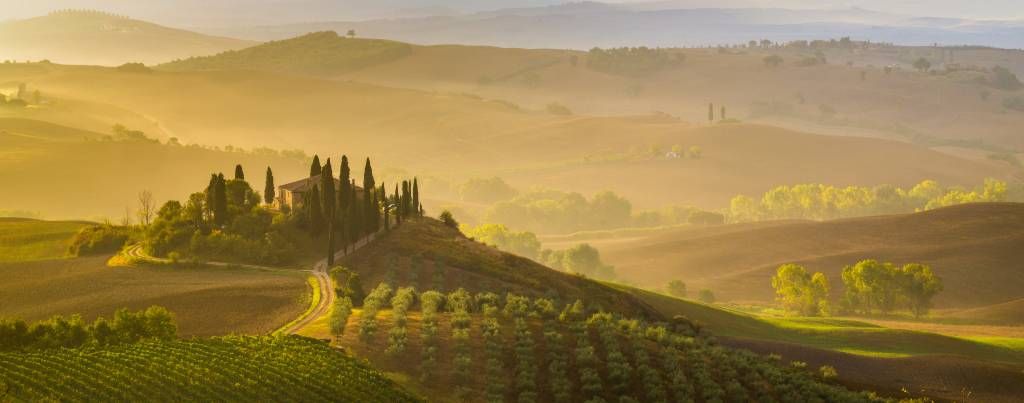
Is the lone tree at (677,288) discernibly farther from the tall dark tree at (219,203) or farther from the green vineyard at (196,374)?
the green vineyard at (196,374)

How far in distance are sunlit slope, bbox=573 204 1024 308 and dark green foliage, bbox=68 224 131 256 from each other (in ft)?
236

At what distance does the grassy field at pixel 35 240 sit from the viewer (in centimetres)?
8650

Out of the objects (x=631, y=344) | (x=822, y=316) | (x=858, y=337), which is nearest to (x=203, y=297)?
(x=631, y=344)

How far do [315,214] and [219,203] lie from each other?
276 inches

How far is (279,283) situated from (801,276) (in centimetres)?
6626

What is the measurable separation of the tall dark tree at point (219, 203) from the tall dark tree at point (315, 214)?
622cm

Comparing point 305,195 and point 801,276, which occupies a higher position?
point 305,195

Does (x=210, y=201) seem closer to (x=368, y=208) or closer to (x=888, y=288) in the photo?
(x=368, y=208)

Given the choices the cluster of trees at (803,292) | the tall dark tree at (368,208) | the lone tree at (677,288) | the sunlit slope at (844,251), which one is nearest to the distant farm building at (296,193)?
the tall dark tree at (368,208)

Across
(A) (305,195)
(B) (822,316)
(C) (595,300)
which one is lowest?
(B) (822,316)

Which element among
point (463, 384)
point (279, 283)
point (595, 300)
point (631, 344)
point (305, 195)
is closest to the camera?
point (463, 384)

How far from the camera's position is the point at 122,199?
171250 millimetres

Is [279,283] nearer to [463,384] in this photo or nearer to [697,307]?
[463,384]

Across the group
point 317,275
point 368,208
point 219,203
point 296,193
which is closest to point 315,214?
point 368,208
